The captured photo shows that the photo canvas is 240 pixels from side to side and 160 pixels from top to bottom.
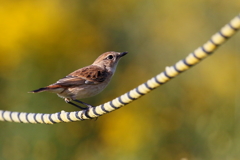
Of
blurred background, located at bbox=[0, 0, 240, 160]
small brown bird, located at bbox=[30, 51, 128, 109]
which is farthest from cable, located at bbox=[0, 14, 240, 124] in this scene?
blurred background, located at bbox=[0, 0, 240, 160]

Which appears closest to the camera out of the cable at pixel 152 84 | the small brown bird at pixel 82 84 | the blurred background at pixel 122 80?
the cable at pixel 152 84

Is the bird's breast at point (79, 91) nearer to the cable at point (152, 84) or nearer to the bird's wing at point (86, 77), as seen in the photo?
the bird's wing at point (86, 77)

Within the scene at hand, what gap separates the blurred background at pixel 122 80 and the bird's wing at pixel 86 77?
2008mm

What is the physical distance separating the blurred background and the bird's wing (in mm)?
2008

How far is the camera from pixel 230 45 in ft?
38.4

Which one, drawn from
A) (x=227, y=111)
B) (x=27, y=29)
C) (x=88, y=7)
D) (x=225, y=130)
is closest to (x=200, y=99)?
(x=227, y=111)

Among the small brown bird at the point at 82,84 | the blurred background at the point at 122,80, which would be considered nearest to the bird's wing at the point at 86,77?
Result: the small brown bird at the point at 82,84

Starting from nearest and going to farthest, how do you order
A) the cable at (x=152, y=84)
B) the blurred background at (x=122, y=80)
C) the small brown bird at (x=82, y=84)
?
the cable at (x=152, y=84) < the small brown bird at (x=82, y=84) < the blurred background at (x=122, y=80)

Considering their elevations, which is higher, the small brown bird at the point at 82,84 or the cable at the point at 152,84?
the small brown bird at the point at 82,84

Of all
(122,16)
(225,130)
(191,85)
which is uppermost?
(122,16)

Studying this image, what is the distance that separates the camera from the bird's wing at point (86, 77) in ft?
16.1

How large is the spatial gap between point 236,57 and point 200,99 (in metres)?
2.56

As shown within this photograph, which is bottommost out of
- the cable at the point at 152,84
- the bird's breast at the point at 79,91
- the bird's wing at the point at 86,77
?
the cable at the point at 152,84

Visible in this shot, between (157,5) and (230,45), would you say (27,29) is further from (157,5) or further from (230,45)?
(157,5)
